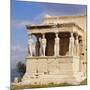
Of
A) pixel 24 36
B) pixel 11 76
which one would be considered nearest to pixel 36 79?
pixel 11 76

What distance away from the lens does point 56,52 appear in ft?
9.36

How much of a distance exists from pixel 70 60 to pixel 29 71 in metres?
0.47

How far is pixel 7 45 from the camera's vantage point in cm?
264

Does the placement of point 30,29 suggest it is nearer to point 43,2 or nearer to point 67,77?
point 43,2

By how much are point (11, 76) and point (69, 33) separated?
784 millimetres

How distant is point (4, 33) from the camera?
2637 mm

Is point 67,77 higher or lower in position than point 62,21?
lower

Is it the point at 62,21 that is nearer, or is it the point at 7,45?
the point at 7,45

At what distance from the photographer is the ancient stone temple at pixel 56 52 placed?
110 inches

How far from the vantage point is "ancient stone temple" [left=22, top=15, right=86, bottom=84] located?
2785mm

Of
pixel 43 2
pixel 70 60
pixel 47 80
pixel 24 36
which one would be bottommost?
pixel 47 80

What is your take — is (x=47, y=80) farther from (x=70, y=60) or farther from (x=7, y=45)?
(x=7, y=45)

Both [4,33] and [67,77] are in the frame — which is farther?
[67,77]

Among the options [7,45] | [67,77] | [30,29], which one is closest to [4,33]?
[7,45]
